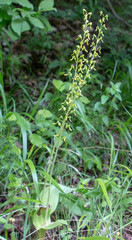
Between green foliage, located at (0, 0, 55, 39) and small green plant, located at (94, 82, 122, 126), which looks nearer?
green foliage, located at (0, 0, 55, 39)

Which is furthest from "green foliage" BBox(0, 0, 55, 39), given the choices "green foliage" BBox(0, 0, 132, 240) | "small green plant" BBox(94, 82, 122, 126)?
"small green plant" BBox(94, 82, 122, 126)

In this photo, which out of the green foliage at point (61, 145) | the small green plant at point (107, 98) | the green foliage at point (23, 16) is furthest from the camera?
the small green plant at point (107, 98)

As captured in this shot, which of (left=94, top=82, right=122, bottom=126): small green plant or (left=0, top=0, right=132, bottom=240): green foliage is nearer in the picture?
(left=0, top=0, right=132, bottom=240): green foliage

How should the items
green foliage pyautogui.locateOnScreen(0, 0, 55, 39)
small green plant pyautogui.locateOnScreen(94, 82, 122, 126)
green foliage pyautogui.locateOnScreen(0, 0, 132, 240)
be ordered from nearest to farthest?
green foliage pyautogui.locateOnScreen(0, 0, 132, 240) → green foliage pyautogui.locateOnScreen(0, 0, 55, 39) → small green plant pyautogui.locateOnScreen(94, 82, 122, 126)

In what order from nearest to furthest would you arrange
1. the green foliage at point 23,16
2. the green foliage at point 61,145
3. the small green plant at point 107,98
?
the green foliage at point 61,145
the green foliage at point 23,16
the small green plant at point 107,98


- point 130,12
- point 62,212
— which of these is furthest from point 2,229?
point 130,12

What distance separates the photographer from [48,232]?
1.92 metres

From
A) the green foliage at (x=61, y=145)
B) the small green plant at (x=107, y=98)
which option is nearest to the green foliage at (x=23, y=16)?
the green foliage at (x=61, y=145)

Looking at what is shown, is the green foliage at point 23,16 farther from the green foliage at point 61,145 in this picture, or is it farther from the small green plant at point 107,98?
the small green plant at point 107,98

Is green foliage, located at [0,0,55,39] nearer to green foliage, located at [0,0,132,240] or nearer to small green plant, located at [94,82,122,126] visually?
green foliage, located at [0,0,132,240]

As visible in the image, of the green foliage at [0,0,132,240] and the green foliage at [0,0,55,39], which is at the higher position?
the green foliage at [0,0,55,39]

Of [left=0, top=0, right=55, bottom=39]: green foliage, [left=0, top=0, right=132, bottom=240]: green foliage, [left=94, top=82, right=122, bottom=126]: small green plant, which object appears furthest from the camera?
[left=94, top=82, right=122, bottom=126]: small green plant

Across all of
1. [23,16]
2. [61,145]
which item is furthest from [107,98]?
[23,16]

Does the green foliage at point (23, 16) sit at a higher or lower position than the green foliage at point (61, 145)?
higher
